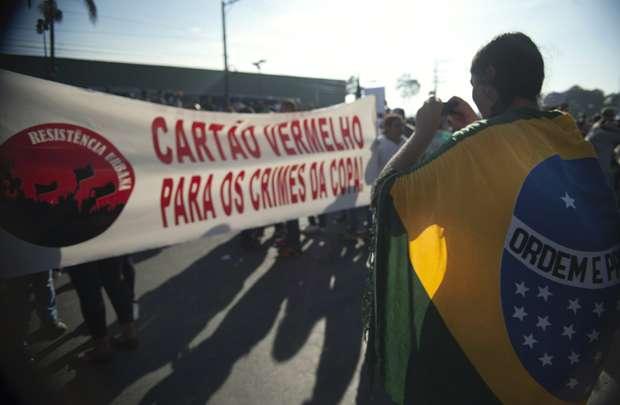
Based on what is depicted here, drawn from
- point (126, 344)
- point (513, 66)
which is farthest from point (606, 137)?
point (126, 344)

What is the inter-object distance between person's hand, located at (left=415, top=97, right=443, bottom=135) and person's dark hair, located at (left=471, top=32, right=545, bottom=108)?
0.16 meters

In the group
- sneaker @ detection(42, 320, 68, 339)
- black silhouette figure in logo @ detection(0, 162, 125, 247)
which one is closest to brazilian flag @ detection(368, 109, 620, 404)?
black silhouette figure in logo @ detection(0, 162, 125, 247)

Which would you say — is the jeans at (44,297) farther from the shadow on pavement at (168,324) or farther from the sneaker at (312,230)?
the sneaker at (312,230)

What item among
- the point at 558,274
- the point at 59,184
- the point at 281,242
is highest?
the point at 59,184

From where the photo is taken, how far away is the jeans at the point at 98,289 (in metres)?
2.70

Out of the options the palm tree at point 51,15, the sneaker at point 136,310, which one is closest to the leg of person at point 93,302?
the sneaker at point 136,310

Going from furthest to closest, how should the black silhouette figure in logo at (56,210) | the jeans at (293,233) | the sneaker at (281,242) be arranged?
the sneaker at (281,242) < the jeans at (293,233) < the black silhouette figure in logo at (56,210)

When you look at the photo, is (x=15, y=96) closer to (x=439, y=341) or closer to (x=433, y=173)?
(x=433, y=173)

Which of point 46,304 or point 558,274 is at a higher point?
point 558,274

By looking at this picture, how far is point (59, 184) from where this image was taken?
2.29 meters

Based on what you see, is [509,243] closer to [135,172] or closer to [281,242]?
[135,172]

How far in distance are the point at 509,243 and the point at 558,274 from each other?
0.53 ft

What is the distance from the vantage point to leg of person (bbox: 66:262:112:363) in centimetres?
269

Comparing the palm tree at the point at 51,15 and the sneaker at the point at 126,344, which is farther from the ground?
the palm tree at the point at 51,15
